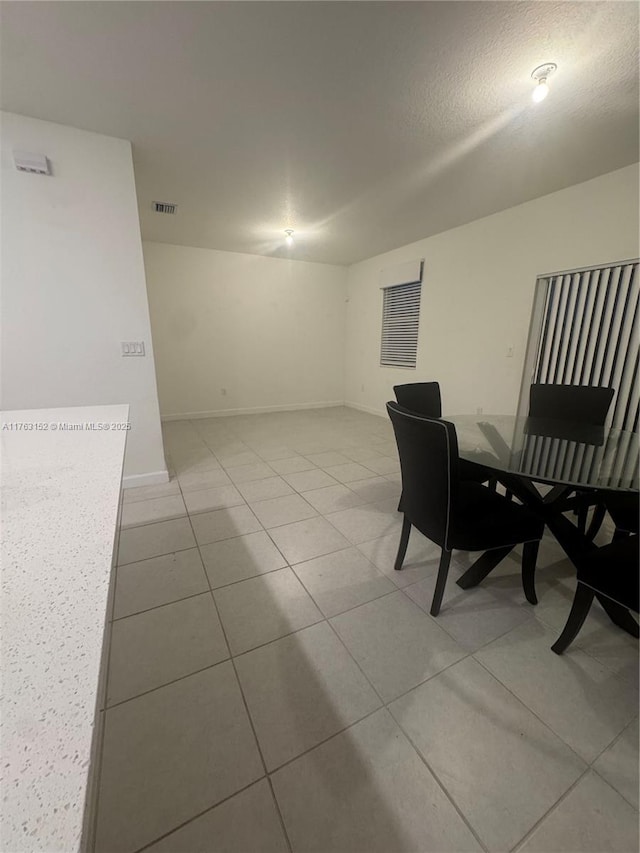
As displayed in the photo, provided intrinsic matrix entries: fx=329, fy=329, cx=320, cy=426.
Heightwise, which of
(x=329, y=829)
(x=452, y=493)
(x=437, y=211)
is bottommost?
(x=329, y=829)

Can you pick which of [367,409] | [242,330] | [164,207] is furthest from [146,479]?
[367,409]

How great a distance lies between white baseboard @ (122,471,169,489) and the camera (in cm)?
278

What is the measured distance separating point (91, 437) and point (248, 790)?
4.14ft

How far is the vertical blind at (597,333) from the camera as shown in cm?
267

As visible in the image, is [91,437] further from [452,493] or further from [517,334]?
[517,334]

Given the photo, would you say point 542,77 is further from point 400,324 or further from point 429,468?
point 400,324

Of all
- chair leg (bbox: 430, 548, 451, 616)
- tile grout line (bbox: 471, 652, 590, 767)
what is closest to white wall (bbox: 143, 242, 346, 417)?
chair leg (bbox: 430, 548, 451, 616)

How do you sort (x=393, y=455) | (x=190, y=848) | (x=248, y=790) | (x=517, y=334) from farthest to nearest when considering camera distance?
(x=393, y=455), (x=517, y=334), (x=248, y=790), (x=190, y=848)

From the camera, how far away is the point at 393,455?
365 centimetres

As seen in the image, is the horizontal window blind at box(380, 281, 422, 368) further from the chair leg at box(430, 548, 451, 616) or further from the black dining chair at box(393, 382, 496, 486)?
the chair leg at box(430, 548, 451, 616)

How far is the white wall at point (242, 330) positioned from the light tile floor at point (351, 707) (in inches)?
139

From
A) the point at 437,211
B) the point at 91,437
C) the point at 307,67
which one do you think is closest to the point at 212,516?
the point at 91,437

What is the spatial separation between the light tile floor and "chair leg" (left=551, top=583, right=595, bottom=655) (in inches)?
2.2

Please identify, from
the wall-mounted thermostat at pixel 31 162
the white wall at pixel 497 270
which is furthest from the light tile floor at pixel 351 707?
the wall-mounted thermostat at pixel 31 162
